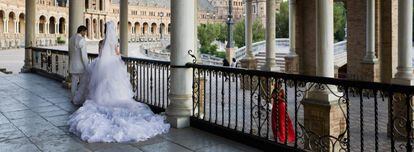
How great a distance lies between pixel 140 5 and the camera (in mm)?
108438

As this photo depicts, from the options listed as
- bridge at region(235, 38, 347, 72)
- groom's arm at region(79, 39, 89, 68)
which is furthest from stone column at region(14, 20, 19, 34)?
groom's arm at region(79, 39, 89, 68)

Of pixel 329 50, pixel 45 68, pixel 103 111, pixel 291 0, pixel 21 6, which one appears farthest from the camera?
pixel 21 6

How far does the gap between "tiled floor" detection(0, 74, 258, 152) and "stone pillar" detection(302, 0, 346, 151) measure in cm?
151

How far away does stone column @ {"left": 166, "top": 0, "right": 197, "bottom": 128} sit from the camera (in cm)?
735

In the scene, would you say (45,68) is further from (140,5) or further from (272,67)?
(140,5)

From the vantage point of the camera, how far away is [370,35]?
51.7ft

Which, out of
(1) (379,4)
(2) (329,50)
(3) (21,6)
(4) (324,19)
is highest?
(3) (21,6)

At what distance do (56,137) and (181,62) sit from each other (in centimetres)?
235

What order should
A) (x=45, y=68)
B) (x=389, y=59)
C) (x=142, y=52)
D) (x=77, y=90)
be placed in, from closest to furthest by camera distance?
(x=77, y=90)
(x=389, y=59)
(x=45, y=68)
(x=142, y=52)

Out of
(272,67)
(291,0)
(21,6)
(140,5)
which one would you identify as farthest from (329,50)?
(140,5)

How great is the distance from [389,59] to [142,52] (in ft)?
135

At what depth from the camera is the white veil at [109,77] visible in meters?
8.45

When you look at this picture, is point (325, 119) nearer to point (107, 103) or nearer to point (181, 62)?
point (181, 62)

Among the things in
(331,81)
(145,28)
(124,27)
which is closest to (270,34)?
(124,27)
